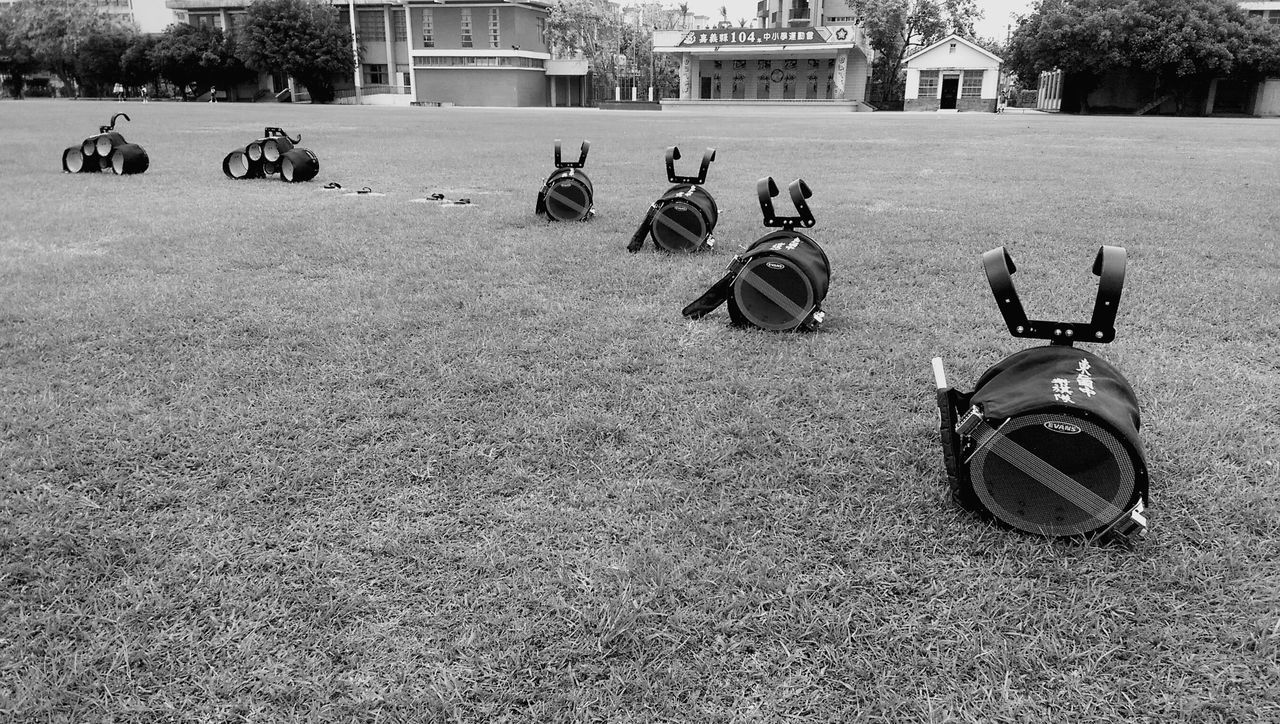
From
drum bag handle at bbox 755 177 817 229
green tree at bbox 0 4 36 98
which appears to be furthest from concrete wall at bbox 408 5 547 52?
drum bag handle at bbox 755 177 817 229

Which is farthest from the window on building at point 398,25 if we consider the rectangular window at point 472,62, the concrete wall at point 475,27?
the rectangular window at point 472,62

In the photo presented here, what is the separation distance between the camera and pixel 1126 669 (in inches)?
77.3

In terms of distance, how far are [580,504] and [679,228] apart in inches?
162

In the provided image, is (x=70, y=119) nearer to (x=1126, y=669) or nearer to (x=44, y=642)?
(x=44, y=642)

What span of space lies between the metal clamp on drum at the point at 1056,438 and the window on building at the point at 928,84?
186 ft

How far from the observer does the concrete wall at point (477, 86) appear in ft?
218

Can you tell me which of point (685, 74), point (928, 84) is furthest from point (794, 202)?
point (685, 74)

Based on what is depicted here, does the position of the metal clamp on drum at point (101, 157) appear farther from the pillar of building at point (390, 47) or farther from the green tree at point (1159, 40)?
the pillar of building at point (390, 47)

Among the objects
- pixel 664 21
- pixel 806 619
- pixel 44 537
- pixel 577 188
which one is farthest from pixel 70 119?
pixel 664 21

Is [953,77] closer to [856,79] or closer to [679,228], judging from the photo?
[856,79]

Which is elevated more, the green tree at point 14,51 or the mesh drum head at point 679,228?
the green tree at point 14,51

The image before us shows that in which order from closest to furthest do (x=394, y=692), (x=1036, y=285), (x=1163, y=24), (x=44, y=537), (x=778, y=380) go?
(x=394, y=692), (x=44, y=537), (x=778, y=380), (x=1036, y=285), (x=1163, y=24)

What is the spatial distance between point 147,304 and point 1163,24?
5241cm

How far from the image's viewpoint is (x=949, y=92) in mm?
52938
